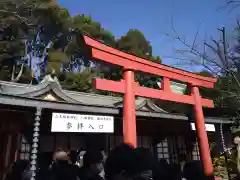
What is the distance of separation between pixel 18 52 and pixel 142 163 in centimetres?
2338

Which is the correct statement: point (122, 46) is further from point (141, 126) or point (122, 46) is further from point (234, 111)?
point (141, 126)

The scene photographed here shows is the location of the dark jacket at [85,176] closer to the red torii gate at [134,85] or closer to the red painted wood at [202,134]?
the red torii gate at [134,85]

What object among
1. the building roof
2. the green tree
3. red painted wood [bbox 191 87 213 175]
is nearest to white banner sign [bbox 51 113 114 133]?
the building roof

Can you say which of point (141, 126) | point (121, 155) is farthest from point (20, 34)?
point (121, 155)

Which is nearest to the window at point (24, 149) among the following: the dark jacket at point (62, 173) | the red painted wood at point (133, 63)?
the red painted wood at point (133, 63)

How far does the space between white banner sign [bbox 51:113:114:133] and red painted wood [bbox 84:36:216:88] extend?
1365 mm

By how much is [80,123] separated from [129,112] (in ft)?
3.70

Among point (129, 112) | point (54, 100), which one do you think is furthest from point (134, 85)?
point (54, 100)

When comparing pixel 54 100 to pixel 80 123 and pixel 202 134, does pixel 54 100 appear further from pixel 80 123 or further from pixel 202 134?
pixel 202 134

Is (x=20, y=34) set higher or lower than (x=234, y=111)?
higher

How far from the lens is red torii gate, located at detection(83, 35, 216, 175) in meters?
5.23

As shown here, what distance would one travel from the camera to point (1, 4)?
49.3 ft

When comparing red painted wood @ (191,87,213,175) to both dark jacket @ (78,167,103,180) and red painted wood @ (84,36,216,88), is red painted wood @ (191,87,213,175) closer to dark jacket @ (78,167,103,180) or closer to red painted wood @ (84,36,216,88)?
red painted wood @ (84,36,216,88)

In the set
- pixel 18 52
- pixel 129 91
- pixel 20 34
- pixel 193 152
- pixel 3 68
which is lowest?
pixel 193 152
